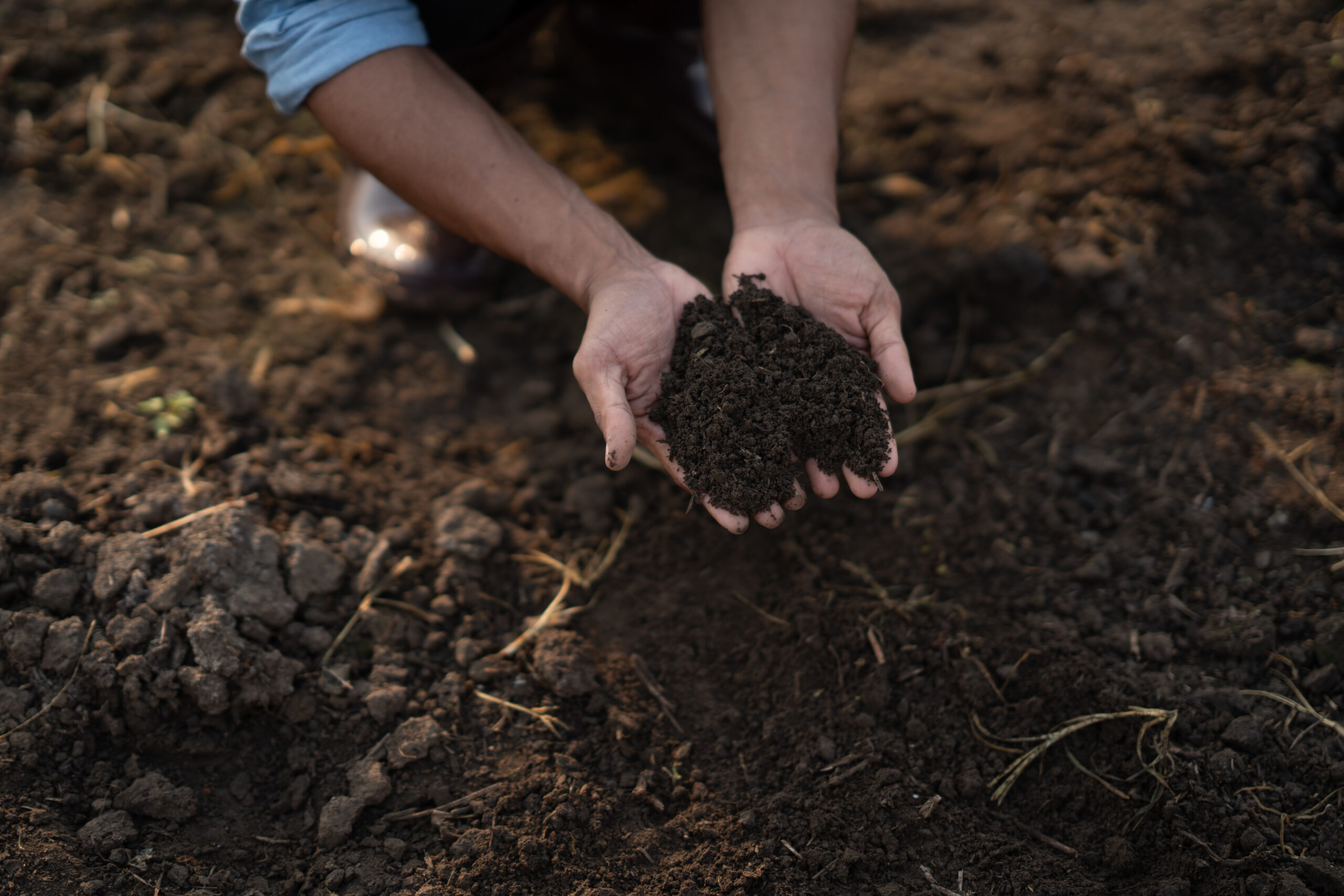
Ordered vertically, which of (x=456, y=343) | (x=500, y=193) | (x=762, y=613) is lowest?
(x=762, y=613)

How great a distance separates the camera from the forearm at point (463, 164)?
199 cm

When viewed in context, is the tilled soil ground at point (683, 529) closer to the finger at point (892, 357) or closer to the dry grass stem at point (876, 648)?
the dry grass stem at point (876, 648)

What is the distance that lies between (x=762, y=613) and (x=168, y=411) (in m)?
1.63

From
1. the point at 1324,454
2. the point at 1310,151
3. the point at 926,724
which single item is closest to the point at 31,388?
the point at 926,724

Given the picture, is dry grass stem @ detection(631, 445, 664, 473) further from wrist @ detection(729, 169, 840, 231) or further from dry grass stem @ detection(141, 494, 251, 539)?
dry grass stem @ detection(141, 494, 251, 539)

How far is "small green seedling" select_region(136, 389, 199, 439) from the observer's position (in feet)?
7.33

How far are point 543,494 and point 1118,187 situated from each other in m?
2.02

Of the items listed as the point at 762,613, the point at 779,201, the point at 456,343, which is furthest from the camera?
the point at 456,343

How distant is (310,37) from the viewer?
195 centimetres

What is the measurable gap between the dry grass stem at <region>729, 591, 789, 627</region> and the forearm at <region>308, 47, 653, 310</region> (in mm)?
800

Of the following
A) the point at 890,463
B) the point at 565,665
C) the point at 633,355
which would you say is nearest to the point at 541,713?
the point at 565,665

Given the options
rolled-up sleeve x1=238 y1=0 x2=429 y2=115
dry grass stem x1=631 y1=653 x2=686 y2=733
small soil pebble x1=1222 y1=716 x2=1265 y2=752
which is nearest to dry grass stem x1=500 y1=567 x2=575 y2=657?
dry grass stem x1=631 y1=653 x2=686 y2=733

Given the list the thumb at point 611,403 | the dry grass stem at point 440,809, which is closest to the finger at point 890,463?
the thumb at point 611,403

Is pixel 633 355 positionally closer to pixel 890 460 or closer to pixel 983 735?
pixel 890 460
